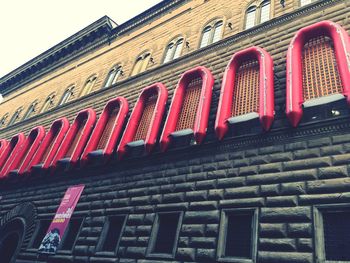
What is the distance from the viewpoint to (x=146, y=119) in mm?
8828

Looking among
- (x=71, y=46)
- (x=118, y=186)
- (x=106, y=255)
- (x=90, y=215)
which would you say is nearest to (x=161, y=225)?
(x=106, y=255)

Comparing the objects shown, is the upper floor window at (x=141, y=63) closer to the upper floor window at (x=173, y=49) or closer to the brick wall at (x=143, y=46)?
the brick wall at (x=143, y=46)

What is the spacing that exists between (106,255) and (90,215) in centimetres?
167

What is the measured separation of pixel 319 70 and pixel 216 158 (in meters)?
3.03

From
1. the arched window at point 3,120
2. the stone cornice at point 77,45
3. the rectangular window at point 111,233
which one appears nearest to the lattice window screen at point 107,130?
the rectangular window at point 111,233

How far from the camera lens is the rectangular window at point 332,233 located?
4035mm

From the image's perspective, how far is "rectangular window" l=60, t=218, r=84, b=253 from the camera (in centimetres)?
789

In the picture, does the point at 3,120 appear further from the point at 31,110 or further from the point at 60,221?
the point at 60,221

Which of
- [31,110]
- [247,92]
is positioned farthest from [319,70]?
[31,110]

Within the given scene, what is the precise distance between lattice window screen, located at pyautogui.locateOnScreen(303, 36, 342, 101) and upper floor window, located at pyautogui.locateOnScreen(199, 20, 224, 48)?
4.52m

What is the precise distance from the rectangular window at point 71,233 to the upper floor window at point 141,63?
23.6 ft

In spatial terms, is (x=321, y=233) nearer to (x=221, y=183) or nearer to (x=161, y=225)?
(x=221, y=183)

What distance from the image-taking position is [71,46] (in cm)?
1809

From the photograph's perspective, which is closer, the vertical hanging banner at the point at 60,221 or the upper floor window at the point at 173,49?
the vertical hanging banner at the point at 60,221
